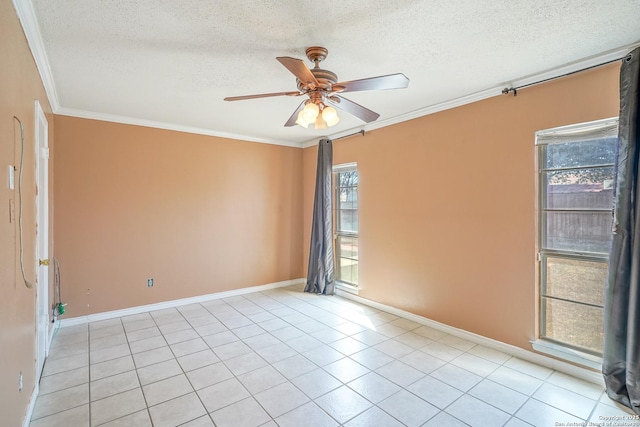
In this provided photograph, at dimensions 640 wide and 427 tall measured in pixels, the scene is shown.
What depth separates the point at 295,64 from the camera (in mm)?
1777

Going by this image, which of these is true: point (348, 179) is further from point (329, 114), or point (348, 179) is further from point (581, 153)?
point (581, 153)

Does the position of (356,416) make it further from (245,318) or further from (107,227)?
(107,227)

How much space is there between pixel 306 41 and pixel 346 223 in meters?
3.16

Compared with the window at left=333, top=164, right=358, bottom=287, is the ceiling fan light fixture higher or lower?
higher

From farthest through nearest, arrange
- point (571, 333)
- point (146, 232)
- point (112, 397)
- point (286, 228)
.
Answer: point (286, 228)
point (146, 232)
point (571, 333)
point (112, 397)

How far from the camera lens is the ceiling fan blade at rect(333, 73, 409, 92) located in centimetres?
193

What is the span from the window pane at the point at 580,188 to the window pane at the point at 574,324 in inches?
33.1

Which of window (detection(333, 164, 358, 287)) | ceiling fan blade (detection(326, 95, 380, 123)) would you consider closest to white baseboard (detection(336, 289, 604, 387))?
window (detection(333, 164, 358, 287))

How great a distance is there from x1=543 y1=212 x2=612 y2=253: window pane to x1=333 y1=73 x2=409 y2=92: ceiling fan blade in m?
1.87

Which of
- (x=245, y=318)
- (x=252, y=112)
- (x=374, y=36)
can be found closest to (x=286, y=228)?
(x=245, y=318)

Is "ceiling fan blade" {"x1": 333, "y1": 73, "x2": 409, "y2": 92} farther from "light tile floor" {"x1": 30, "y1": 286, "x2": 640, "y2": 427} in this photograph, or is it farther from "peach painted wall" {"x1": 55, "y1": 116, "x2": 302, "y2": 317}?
"peach painted wall" {"x1": 55, "y1": 116, "x2": 302, "y2": 317}

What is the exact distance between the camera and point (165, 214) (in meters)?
4.34

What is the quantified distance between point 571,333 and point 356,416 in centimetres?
199

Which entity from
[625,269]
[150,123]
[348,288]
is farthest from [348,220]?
[625,269]
